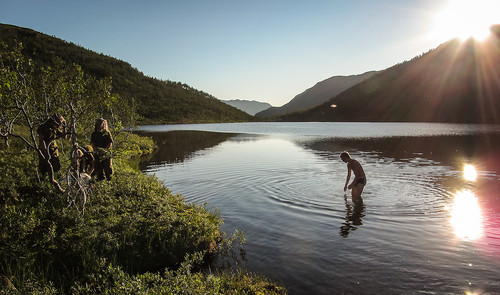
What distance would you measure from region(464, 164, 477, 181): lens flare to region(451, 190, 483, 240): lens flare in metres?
5.91

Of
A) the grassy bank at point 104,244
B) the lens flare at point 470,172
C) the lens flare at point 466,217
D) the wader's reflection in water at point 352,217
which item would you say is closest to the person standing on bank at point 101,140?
the grassy bank at point 104,244

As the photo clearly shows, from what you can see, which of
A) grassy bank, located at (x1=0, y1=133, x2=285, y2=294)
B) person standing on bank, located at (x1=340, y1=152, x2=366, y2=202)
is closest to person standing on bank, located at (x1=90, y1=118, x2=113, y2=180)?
grassy bank, located at (x1=0, y1=133, x2=285, y2=294)

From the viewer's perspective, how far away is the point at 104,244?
8.79 metres

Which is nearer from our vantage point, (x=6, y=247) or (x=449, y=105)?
(x=6, y=247)

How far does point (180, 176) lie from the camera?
25188mm

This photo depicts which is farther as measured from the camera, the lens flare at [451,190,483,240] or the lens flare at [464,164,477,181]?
the lens flare at [464,164,477,181]

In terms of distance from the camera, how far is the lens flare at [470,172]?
22.4 meters

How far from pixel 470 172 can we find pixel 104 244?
2705 cm

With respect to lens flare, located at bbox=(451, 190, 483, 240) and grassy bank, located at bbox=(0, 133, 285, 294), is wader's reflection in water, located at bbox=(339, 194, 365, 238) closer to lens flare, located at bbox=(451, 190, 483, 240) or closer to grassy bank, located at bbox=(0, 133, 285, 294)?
lens flare, located at bbox=(451, 190, 483, 240)

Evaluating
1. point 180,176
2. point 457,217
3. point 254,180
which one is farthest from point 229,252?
point 180,176

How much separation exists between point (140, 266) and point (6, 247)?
3.36 meters

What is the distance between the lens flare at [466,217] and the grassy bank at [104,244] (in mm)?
8451

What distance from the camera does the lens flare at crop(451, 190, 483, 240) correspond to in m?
11.8

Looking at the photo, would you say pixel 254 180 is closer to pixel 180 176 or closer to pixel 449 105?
pixel 180 176
